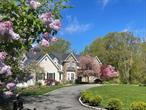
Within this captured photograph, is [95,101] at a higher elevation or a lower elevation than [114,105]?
higher

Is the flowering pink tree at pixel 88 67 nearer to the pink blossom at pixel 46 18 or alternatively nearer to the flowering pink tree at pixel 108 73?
the flowering pink tree at pixel 108 73

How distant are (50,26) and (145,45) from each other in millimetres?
84294

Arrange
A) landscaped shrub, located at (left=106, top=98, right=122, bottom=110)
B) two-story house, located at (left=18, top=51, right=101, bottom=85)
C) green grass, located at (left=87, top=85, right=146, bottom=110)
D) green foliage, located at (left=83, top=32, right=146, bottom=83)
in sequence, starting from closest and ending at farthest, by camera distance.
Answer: landscaped shrub, located at (left=106, top=98, right=122, bottom=110) → green grass, located at (left=87, top=85, right=146, bottom=110) → two-story house, located at (left=18, top=51, right=101, bottom=85) → green foliage, located at (left=83, top=32, right=146, bottom=83)

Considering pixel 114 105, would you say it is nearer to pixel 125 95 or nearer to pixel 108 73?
pixel 125 95

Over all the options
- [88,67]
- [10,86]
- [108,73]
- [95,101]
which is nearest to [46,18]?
[10,86]

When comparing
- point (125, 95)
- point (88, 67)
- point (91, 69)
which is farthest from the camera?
point (88, 67)

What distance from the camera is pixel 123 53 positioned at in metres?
95.0

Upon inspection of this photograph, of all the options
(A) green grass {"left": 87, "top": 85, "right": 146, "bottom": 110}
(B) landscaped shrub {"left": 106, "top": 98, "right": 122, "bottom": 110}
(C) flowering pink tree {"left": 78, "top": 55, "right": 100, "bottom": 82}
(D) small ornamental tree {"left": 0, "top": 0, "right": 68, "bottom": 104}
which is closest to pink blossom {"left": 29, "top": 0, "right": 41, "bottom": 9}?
(D) small ornamental tree {"left": 0, "top": 0, "right": 68, "bottom": 104}

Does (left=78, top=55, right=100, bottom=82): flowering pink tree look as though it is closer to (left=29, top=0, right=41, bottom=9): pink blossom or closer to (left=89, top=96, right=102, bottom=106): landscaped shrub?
(left=89, top=96, right=102, bottom=106): landscaped shrub

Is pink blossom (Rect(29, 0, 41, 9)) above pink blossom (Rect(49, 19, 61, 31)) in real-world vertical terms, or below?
above

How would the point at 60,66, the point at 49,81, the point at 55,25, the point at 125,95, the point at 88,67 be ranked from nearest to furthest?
1. the point at 55,25
2. the point at 125,95
3. the point at 49,81
4. the point at 60,66
5. the point at 88,67

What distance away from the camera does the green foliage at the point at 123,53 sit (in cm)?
8949

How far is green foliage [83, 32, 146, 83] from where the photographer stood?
89.5m

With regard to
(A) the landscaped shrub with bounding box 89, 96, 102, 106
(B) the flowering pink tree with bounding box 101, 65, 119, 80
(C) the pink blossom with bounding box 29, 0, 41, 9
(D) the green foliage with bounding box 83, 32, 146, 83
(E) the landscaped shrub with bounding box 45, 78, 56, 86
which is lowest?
(A) the landscaped shrub with bounding box 89, 96, 102, 106
